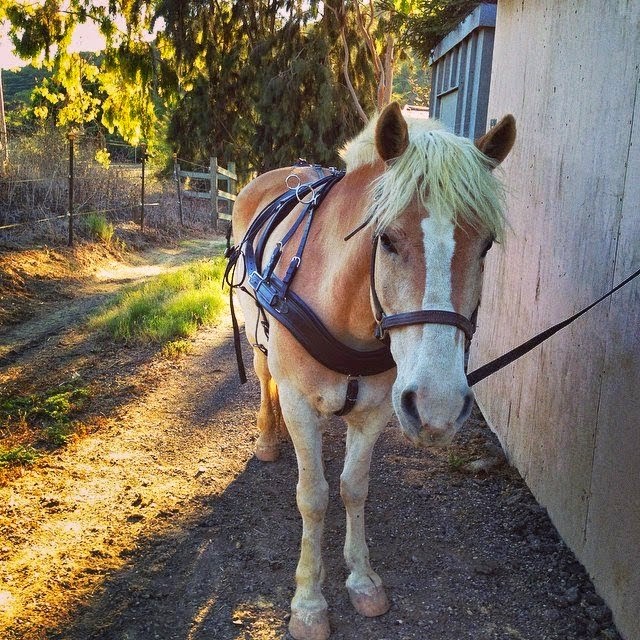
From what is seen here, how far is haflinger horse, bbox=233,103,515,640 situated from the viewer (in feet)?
5.34

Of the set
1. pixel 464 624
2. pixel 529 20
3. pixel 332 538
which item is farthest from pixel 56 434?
pixel 529 20

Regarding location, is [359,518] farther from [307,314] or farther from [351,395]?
[307,314]

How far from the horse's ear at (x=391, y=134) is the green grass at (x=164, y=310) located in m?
4.34

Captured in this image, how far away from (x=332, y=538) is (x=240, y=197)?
2.45 metres

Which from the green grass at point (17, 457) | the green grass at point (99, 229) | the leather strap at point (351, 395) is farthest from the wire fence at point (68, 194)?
the leather strap at point (351, 395)

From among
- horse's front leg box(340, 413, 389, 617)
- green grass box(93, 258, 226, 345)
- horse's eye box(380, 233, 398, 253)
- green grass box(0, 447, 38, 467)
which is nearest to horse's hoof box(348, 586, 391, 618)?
horse's front leg box(340, 413, 389, 617)

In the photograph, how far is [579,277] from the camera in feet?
8.81

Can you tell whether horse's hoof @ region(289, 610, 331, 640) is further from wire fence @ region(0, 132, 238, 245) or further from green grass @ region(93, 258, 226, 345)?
wire fence @ region(0, 132, 238, 245)

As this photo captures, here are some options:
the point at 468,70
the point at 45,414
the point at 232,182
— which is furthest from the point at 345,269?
the point at 232,182

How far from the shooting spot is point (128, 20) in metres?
8.73

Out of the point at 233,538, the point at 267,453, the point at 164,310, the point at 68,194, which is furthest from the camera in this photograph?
the point at 68,194

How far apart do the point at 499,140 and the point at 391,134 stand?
0.40 metres

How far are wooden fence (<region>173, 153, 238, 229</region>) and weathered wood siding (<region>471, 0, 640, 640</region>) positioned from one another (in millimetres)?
12058

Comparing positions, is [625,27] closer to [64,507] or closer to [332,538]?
[332,538]
